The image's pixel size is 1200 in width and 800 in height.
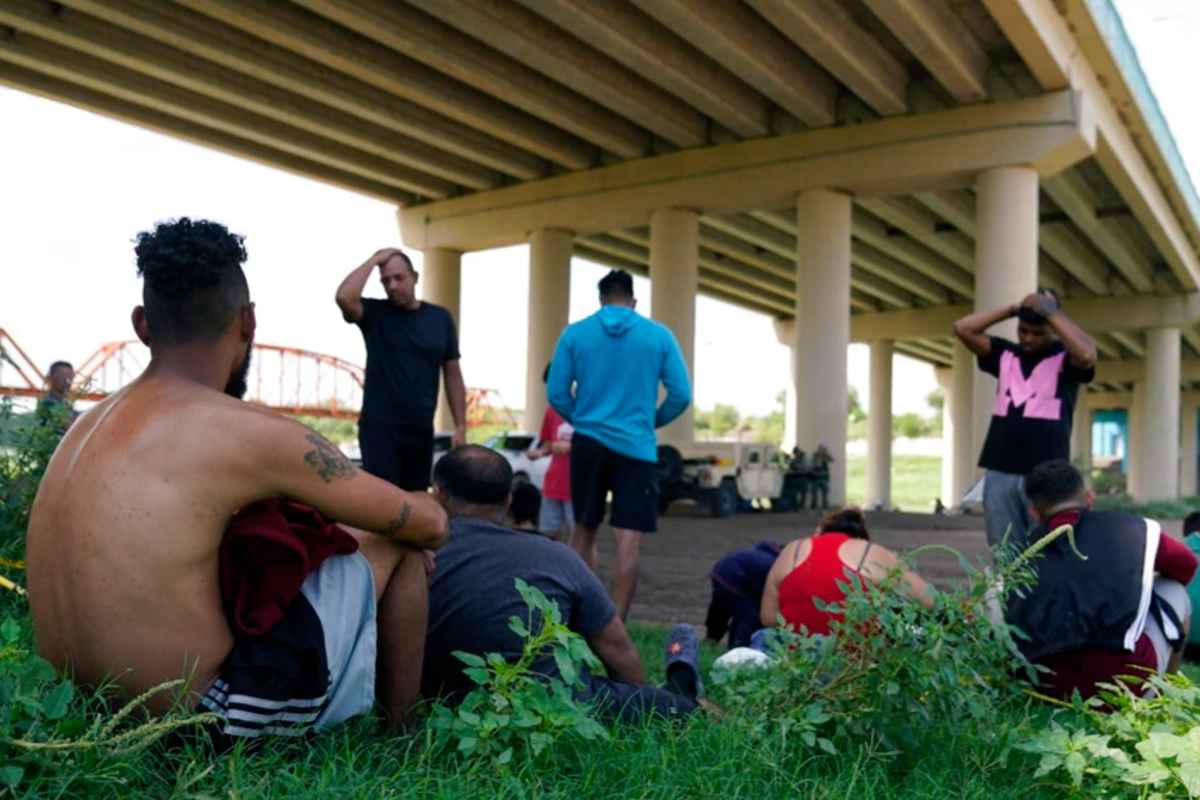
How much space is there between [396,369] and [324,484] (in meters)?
3.09

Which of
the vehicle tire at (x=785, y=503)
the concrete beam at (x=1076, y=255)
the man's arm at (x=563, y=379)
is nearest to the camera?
the man's arm at (x=563, y=379)

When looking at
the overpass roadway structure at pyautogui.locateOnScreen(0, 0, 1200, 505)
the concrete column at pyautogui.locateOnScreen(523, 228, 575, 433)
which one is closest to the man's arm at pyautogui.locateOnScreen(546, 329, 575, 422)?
the overpass roadway structure at pyautogui.locateOnScreen(0, 0, 1200, 505)

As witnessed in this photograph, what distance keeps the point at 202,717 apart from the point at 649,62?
15.9 meters

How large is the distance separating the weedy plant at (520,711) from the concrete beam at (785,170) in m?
17.3

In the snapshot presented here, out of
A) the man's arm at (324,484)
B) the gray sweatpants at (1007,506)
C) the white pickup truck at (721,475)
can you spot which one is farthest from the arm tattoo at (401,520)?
the white pickup truck at (721,475)

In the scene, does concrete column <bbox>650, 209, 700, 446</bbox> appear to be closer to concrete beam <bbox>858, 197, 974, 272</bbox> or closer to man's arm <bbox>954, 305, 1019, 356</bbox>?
concrete beam <bbox>858, 197, 974, 272</bbox>

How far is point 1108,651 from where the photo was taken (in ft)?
11.4

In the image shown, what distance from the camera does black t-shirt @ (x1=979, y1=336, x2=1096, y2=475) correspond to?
520 cm

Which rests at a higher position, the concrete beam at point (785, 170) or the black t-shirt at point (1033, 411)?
the concrete beam at point (785, 170)

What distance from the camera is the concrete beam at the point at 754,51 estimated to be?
1533 centimetres

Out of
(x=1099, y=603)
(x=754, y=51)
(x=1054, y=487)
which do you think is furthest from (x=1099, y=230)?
(x=1099, y=603)

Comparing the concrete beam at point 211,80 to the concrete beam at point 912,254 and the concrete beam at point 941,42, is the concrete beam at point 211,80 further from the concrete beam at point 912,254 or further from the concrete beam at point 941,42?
the concrete beam at point 941,42

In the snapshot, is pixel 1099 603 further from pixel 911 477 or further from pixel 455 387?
pixel 911 477

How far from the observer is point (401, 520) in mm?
2568
